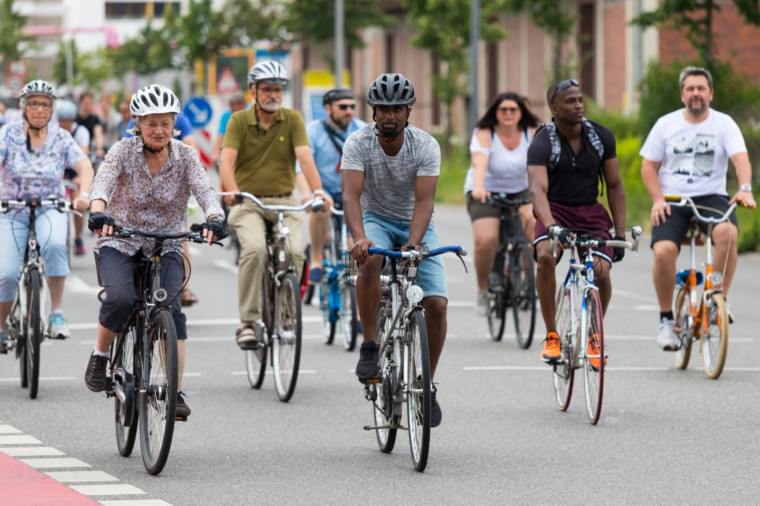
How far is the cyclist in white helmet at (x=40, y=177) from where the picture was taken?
1162cm

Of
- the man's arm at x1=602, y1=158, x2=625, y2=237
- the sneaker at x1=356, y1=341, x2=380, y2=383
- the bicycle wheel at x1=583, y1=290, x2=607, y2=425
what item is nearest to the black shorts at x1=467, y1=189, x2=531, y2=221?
→ the man's arm at x1=602, y1=158, x2=625, y2=237

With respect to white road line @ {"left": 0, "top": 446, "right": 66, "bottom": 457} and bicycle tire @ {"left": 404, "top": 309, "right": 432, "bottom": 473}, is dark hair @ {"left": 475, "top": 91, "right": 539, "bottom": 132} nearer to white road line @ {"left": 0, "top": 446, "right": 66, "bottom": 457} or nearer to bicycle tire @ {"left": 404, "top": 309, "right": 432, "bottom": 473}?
bicycle tire @ {"left": 404, "top": 309, "right": 432, "bottom": 473}

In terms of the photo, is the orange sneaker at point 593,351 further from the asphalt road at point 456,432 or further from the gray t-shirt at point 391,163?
the gray t-shirt at point 391,163

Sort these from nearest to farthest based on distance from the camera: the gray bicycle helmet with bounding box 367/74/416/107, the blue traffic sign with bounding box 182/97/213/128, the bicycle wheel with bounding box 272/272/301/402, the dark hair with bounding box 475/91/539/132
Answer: the gray bicycle helmet with bounding box 367/74/416/107, the bicycle wheel with bounding box 272/272/301/402, the dark hair with bounding box 475/91/539/132, the blue traffic sign with bounding box 182/97/213/128

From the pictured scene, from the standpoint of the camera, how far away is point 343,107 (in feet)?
49.0

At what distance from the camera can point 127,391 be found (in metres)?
8.67

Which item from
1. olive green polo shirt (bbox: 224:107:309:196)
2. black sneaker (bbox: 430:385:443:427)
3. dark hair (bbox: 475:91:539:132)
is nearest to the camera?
black sneaker (bbox: 430:385:443:427)

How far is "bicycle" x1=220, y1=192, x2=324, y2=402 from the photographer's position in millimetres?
10984

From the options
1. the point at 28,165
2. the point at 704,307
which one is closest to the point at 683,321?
the point at 704,307

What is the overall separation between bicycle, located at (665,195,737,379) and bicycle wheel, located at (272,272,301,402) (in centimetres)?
254

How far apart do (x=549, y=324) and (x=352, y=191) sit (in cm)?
217

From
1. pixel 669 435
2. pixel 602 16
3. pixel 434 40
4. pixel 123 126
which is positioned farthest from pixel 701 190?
pixel 602 16

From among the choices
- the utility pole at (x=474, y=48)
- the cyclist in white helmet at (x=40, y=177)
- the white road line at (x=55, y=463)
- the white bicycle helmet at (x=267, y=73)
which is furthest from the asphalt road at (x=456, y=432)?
the utility pole at (x=474, y=48)

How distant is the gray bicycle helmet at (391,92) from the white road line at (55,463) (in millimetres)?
2210
